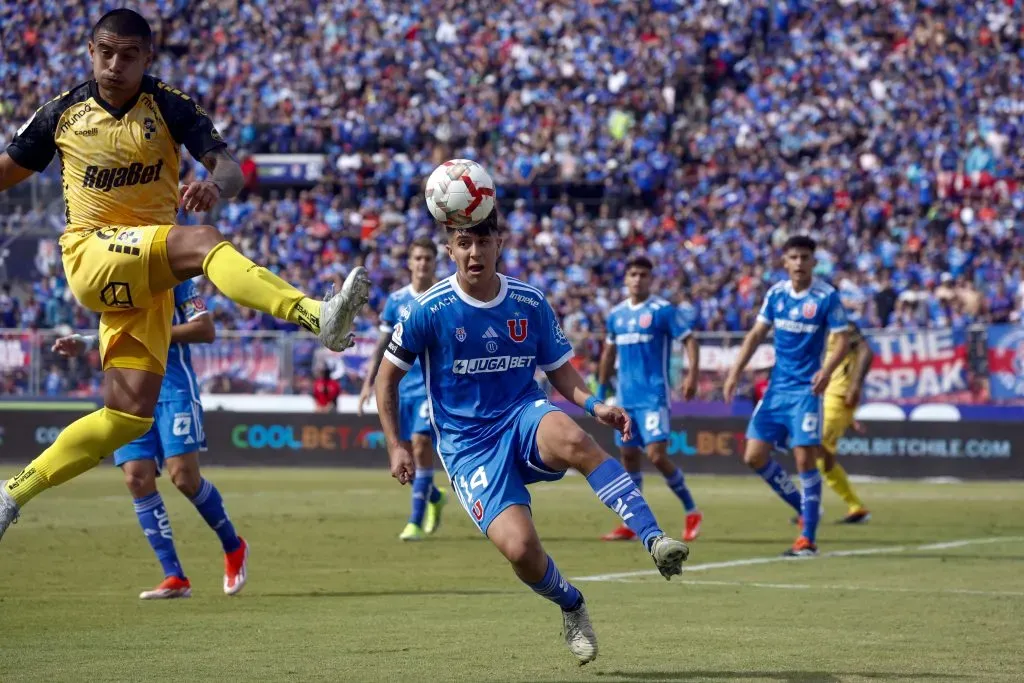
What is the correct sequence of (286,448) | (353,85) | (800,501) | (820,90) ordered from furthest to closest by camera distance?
(353,85), (820,90), (286,448), (800,501)

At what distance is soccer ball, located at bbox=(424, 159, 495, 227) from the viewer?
8.01 metres

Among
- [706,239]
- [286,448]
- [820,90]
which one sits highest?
[820,90]

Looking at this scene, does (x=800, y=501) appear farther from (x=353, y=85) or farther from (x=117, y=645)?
(x=353, y=85)

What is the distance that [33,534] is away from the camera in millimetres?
15781

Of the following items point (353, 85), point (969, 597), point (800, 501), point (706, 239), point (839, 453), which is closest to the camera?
point (969, 597)

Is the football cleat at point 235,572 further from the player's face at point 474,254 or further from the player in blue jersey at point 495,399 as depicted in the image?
the player's face at point 474,254

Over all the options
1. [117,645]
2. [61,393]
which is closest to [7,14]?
[61,393]

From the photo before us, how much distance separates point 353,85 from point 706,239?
507 inches

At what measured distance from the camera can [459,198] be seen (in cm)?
803

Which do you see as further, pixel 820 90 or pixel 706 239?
pixel 820 90

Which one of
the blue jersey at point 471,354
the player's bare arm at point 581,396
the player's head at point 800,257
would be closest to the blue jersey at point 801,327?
the player's head at point 800,257

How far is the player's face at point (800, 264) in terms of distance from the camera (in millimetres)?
14359

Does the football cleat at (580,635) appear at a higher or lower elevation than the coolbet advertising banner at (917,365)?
higher

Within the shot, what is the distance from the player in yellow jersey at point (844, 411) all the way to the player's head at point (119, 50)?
9.60 m
